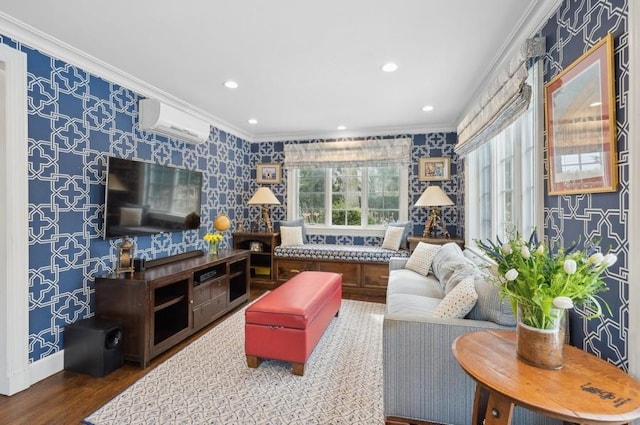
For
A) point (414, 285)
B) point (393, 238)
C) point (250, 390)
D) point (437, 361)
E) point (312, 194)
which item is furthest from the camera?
point (312, 194)

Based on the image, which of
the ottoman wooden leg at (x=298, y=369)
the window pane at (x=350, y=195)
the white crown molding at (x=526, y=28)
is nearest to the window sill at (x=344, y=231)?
the window pane at (x=350, y=195)

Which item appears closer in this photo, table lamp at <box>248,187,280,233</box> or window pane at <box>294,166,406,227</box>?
table lamp at <box>248,187,280,233</box>

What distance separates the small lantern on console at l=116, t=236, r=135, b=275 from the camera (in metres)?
2.65

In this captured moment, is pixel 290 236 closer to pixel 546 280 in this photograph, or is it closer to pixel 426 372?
pixel 426 372

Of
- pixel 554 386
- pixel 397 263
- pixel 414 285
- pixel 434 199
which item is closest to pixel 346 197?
pixel 434 199

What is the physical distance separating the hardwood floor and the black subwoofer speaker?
61 mm

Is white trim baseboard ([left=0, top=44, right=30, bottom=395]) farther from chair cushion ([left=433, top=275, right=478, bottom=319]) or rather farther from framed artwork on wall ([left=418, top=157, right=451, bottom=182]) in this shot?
framed artwork on wall ([left=418, top=157, right=451, bottom=182])

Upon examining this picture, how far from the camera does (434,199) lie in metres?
4.16

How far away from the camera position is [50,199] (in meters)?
2.28

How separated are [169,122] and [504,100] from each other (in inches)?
120

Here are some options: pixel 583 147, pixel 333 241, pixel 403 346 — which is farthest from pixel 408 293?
pixel 333 241

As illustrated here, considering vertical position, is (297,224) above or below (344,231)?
above

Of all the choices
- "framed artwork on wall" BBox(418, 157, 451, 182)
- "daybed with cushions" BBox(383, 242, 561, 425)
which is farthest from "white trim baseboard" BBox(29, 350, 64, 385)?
"framed artwork on wall" BBox(418, 157, 451, 182)

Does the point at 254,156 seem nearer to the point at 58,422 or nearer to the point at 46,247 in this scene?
the point at 46,247
